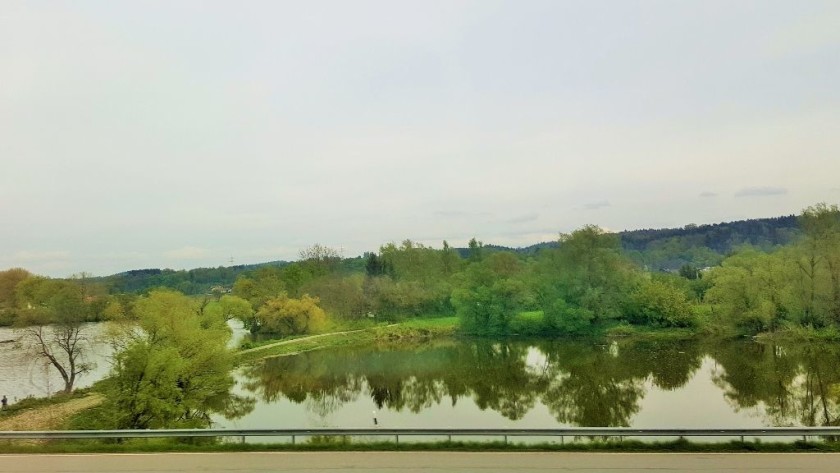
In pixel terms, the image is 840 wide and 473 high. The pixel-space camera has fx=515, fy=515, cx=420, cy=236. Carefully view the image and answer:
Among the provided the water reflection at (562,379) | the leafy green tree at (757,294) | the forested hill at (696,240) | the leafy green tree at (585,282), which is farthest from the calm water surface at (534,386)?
the forested hill at (696,240)

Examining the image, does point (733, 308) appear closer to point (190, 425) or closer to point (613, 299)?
point (613, 299)

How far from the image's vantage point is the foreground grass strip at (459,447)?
488 inches

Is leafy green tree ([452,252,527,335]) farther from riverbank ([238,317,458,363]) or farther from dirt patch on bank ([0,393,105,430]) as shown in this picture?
dirt patch on bank ([0,393,105,430])

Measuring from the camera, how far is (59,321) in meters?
33.5

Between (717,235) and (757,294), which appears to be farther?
(717,235)

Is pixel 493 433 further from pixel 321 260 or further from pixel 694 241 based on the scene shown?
pixel 694 241

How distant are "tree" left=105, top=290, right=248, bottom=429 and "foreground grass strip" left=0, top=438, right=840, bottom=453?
5.40 metres

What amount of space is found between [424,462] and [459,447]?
141 centimetres

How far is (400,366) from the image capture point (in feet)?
137

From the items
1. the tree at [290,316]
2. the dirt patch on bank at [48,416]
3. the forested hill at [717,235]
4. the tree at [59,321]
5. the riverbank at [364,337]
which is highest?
the forested hill at [717,235]

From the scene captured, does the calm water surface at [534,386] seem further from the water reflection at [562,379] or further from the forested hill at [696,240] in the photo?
the forested hill at [696,240]

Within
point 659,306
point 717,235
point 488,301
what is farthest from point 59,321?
point 717,235

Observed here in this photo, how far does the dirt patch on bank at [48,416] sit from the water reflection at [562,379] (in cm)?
942

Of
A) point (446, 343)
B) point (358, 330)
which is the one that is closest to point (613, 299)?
point (446, 343)
